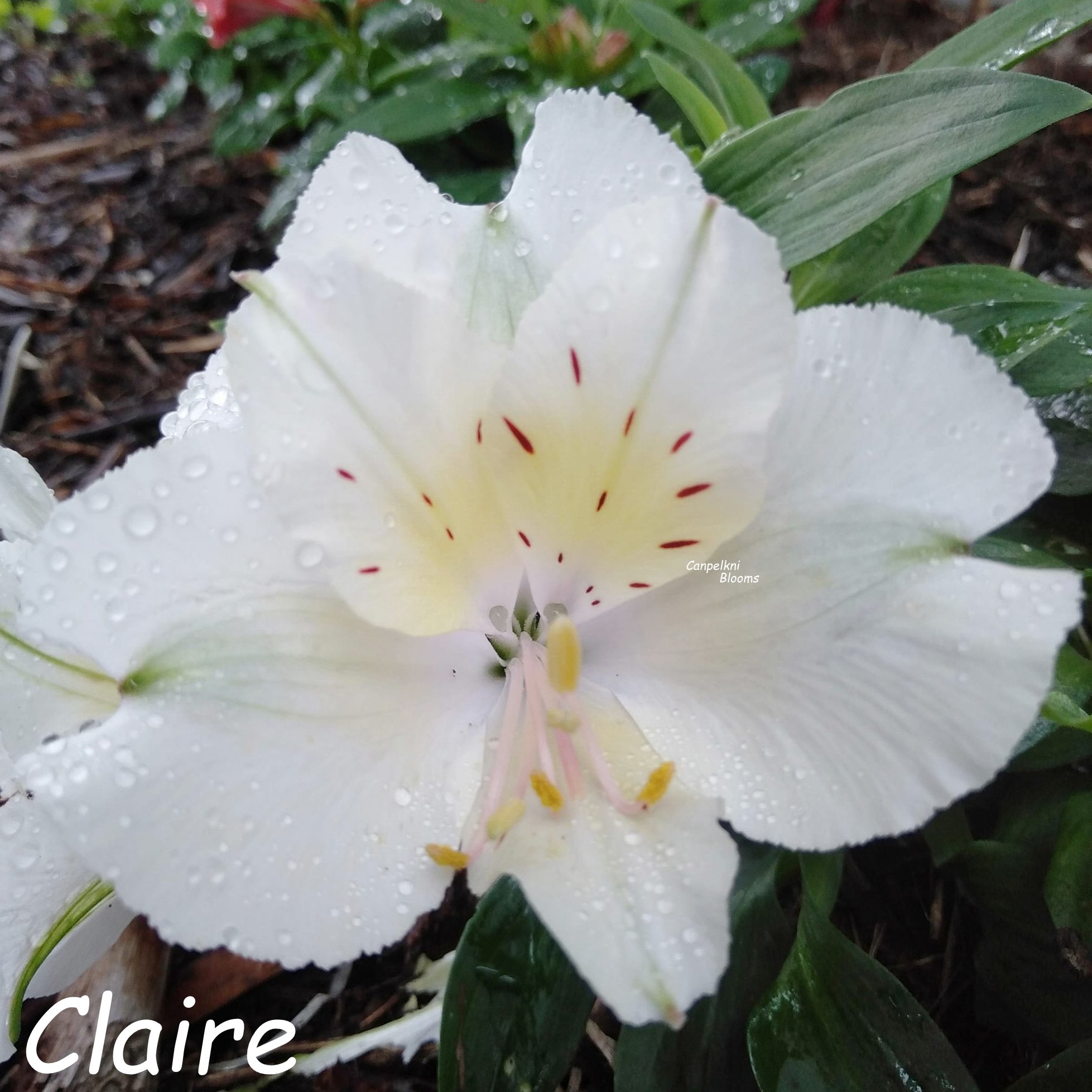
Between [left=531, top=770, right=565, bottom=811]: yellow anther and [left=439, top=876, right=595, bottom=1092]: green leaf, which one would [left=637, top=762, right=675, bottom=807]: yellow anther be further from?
[left=439, top=876, right=595, bottom=1092]: green leaf

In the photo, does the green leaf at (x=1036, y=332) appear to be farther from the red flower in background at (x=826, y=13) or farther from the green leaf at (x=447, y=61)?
the red flower in background at (x=826, y=13)

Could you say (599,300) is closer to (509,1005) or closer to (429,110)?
(509,1005)

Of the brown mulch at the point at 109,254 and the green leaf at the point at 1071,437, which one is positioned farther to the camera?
the brown mulch at the point at 109,254

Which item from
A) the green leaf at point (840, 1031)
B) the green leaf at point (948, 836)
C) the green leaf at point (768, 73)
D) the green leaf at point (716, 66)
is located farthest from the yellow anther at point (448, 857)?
the green leaf at point (768, 73)

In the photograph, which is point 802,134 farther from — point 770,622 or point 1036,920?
point 1036,920

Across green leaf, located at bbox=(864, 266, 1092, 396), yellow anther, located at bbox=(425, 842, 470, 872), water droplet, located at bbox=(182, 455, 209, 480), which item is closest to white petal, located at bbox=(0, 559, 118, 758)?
water droplet, located at bbox=(182, 455, 209, 480)

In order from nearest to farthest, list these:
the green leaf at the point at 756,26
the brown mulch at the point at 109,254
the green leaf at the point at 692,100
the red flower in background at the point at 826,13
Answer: the green leaf at the point at 692,100, the green leaf at the point at 756,26, the brown mulch at the point at 109,254, the red flower in background at the point at 826,13

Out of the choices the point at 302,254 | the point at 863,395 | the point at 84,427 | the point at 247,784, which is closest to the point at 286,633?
the point at 247,784
